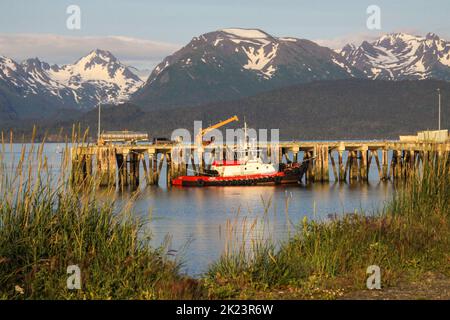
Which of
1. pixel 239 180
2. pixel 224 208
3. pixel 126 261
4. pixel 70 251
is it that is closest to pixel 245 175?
pixel 239 180

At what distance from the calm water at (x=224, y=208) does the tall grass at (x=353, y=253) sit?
3861 mm

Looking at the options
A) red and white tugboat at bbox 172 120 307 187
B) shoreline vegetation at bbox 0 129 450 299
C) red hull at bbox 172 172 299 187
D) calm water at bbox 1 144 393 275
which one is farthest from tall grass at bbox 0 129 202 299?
red hull at bbox 172 172 299 187

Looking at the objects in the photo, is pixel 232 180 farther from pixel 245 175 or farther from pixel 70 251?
pixel 70 251

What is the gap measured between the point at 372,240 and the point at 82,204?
24.3ft

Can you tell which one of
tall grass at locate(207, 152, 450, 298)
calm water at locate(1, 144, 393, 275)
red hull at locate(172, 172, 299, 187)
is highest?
tall grass at locate(207, 152, 450, 298)

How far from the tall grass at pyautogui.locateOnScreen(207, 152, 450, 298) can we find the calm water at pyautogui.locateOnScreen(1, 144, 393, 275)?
3.86 m

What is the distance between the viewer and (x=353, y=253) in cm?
2022

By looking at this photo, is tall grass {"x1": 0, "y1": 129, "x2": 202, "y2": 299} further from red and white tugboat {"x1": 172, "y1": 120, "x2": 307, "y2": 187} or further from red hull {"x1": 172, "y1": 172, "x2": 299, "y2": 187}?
red hull {"x1": 172, "y1": 172, "x2": 299, "y2": 187}

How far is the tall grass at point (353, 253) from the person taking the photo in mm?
18219

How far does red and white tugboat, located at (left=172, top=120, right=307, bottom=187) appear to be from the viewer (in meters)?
83.7

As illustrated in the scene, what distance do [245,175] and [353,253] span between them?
63.7m
